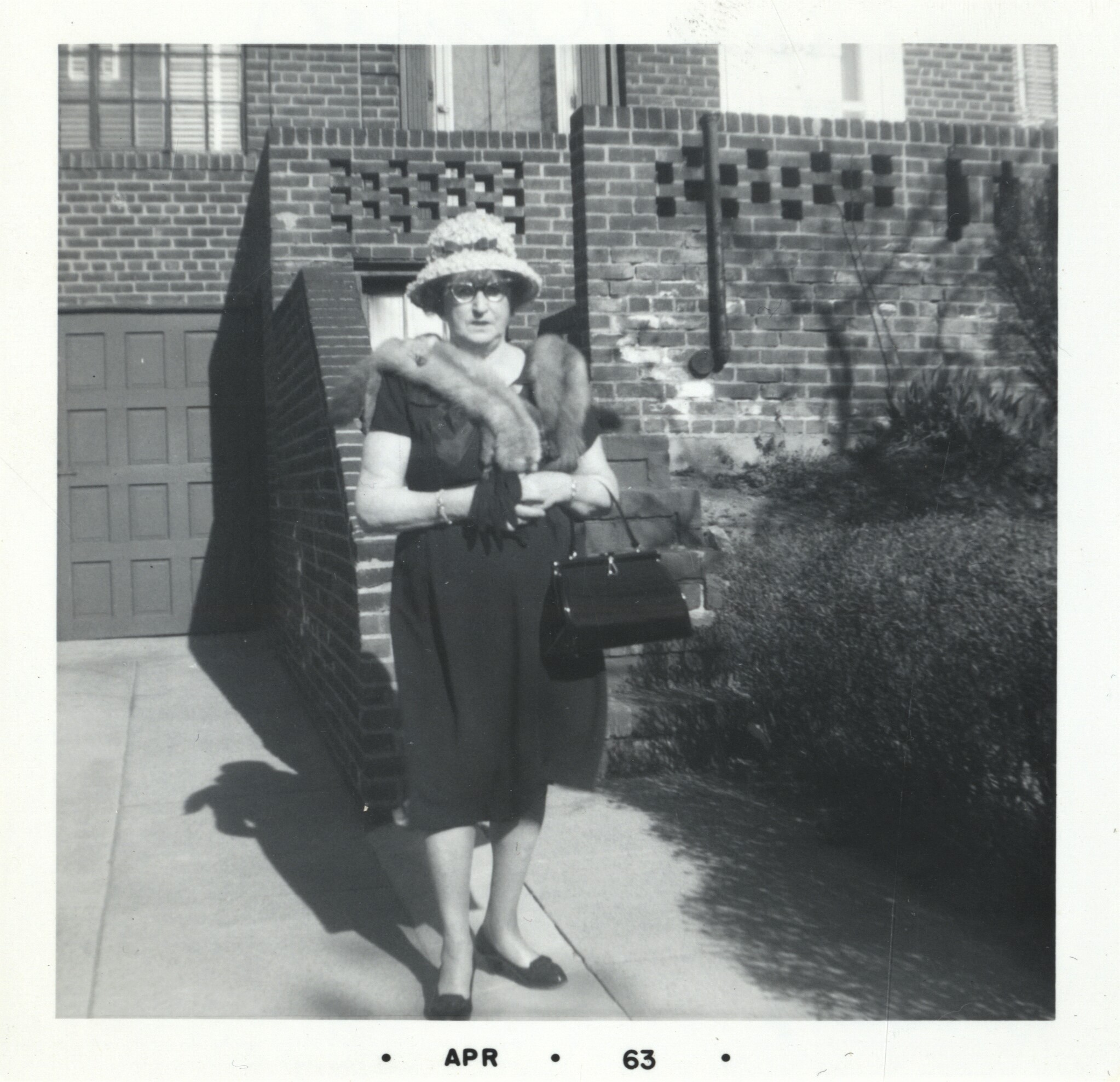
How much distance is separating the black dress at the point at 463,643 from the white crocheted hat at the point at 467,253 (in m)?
0.28

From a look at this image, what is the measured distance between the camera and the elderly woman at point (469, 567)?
9.29 feet

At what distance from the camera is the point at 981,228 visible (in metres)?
5.20

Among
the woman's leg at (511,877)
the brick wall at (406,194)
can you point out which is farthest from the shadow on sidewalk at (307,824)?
the brick wall at (406,194)

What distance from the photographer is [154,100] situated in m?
7.47

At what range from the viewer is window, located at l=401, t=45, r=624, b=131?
737 cm

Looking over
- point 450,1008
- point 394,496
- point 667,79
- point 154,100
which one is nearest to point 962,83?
point 667,79

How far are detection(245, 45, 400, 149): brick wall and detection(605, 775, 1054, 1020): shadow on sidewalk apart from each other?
A: 18.7ft

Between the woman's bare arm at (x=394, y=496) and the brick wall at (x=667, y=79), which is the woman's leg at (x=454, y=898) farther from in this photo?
the brick wall at (x=667, y=79)

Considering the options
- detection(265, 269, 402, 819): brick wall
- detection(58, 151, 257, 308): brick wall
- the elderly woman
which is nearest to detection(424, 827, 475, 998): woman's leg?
the elderly woman

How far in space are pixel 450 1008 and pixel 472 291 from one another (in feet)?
6.02

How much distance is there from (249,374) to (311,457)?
2229mm

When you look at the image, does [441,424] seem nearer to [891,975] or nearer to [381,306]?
[891,975]

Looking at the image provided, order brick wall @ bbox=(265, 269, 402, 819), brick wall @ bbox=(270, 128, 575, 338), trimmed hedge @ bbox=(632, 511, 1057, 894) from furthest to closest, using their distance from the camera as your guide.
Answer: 1. brick wall @ bbox=(270, 128, 575, 338)
2. brick wall @ bbox=(265, 269, 402, 819)
3. trimmed hedge @ bbox=(632, 511, 1057, 894)

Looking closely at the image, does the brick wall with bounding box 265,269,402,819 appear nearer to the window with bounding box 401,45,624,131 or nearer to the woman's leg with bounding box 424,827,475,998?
the woman's leg with bounding box 424,827,475,998
